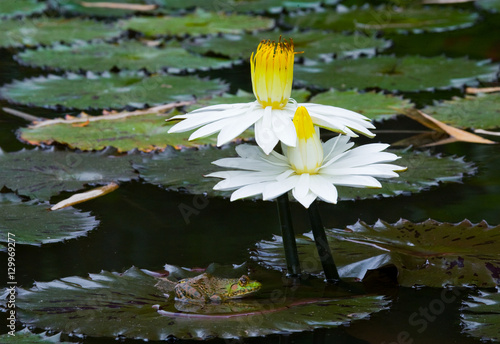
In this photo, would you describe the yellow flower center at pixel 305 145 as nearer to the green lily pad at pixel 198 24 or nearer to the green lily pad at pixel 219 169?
the green lily pad at pixel 219 169

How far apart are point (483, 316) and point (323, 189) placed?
35 cm

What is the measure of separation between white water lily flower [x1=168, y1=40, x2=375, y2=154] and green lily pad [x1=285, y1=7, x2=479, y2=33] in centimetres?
276

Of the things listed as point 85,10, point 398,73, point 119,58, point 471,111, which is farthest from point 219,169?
point 85,10

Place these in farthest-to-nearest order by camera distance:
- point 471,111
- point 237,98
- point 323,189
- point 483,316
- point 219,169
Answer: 1. point 237,98
2. point 471,111
3. point 219,169
4. point 483,316
5. point 323,189

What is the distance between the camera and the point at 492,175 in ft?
5.64

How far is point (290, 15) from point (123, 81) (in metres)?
1.68

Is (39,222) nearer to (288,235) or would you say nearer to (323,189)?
(288,235)

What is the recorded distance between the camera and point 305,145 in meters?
0.98

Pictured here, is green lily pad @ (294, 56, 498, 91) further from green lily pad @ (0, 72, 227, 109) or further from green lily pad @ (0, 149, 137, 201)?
green lily pad @ (0, 149, 137, 201)

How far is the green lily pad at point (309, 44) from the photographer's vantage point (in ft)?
10.2

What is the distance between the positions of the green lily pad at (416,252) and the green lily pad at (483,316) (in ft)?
0.17

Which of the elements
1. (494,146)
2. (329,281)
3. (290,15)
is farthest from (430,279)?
(290,15)

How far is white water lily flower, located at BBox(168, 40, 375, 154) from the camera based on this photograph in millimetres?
979

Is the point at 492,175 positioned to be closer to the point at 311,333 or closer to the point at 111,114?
the point at 311,333
